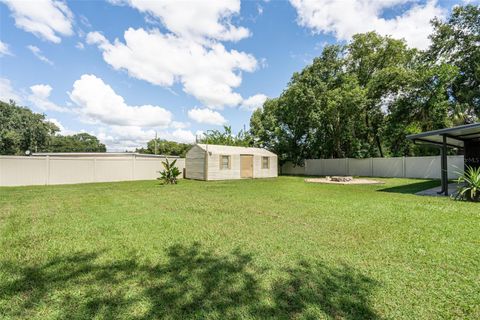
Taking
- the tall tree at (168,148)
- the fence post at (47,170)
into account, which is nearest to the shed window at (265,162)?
the fence post at (47,170)

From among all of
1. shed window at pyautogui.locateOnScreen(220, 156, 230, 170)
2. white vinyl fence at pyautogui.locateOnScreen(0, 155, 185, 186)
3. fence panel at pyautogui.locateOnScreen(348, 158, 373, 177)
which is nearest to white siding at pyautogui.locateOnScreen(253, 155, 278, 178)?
shed window at pyautogui.locateOnScreen(220, 156, 230, 170)

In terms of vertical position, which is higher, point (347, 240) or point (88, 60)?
point (88, 60)

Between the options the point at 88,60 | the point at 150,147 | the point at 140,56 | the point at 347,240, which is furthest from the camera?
the point at 150,147

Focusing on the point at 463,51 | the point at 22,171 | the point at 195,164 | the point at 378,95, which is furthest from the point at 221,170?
the point at 463,51

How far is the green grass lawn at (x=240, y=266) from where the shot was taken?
6.80ft

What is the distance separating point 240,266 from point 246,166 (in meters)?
15.2

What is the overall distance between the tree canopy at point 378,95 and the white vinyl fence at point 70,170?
13428 millimetres

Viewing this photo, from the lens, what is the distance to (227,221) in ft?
16.4

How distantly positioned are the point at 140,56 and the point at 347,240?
13.9 meters

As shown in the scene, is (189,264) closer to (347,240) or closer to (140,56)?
(347,240)

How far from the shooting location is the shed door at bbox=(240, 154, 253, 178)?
Answer: 17.8 meters

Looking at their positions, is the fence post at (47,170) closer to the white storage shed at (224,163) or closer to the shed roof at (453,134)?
the white storage shed at (224,163)

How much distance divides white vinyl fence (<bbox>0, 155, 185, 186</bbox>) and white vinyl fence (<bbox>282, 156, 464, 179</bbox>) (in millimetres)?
13955

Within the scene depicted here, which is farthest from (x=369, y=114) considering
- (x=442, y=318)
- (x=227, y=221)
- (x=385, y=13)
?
(x=442, y=318)
